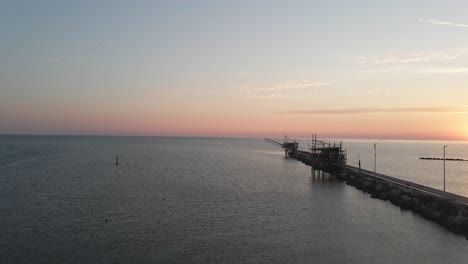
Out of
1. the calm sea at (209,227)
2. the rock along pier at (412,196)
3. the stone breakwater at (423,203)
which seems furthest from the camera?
the rock along pier at (412,196)

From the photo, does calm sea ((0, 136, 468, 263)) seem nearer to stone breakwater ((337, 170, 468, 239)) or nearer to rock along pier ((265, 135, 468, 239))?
stone breakwater ((337, 170, 468, 239))

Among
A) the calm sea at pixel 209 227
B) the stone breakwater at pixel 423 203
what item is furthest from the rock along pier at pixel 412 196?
the calm sea at pixel 209 227

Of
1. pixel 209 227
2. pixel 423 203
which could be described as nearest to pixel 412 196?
pixel 423 203

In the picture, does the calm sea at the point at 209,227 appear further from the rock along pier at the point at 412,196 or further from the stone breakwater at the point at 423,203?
the rock along pier at the point at 412,196

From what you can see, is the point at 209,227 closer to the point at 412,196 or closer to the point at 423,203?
the point at 423,203

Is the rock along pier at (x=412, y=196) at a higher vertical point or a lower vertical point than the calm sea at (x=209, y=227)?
higher

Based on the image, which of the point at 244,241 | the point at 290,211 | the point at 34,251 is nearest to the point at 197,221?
the point at 244,241

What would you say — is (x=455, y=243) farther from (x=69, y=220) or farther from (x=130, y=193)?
(x=130, y=193)

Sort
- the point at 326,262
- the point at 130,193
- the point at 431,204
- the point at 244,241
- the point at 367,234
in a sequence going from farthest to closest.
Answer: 1. the point at 130,193
2. the point at 431,204
3. the point at 367,234
4. the point at 244,241
5. the point at 326,262
